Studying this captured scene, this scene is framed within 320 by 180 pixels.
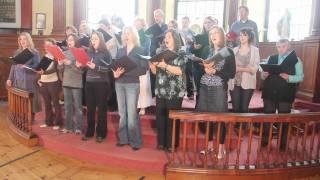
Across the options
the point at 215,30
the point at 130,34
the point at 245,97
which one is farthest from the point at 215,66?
the point at 130,34

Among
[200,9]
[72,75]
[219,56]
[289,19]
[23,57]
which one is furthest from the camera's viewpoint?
[200,9]

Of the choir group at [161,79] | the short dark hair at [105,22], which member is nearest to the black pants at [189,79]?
the choir group at [161,79]

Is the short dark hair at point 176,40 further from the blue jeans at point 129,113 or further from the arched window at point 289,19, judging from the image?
the arched window at point 289,19

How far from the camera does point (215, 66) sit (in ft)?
11.3

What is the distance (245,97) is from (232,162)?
0.80 meters

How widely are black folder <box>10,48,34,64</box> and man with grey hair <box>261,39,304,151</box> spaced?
121 inches

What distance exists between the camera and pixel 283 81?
3.77 metres

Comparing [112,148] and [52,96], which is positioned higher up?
[52,96]

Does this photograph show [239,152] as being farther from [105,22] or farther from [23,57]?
[23,57]

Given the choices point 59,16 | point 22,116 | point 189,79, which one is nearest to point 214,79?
point 189,79

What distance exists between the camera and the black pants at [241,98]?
3.95 metres

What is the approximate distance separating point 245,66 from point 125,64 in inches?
51.1

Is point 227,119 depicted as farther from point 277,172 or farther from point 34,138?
point 34,138

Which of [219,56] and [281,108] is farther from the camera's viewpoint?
[281,108]
